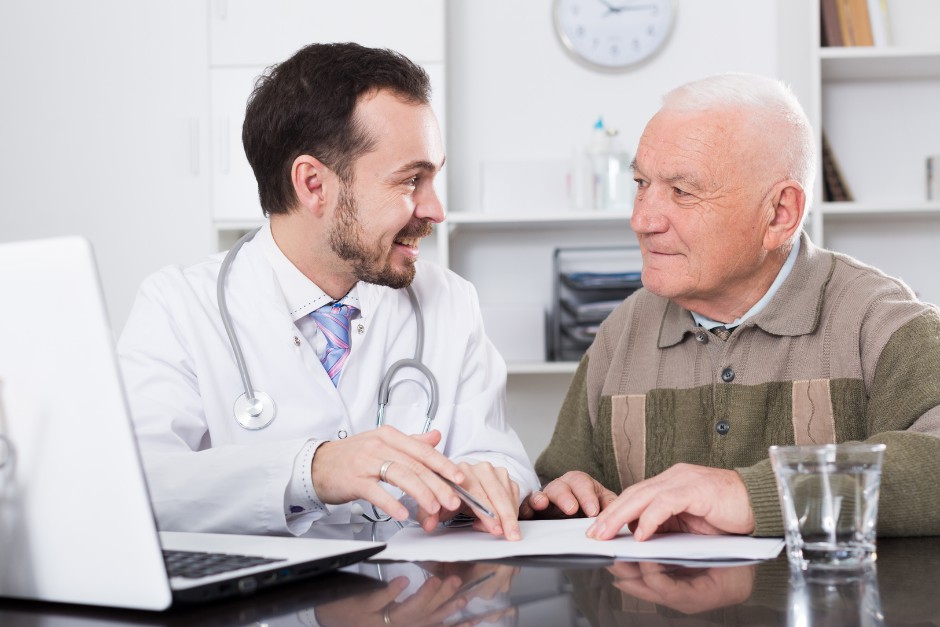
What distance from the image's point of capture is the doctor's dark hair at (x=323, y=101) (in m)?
1.67

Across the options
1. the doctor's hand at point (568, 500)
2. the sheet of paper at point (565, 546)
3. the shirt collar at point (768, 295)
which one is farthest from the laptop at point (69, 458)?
the shirt collar at point (768, 295)

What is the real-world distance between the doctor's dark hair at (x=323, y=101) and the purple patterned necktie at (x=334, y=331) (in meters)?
0.22

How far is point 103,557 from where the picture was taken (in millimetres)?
715

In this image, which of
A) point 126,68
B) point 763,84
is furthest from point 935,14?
point 126,68

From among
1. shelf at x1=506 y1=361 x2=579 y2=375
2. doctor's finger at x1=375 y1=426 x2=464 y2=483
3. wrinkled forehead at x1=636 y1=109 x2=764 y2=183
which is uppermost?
wrinkled forehead at x1=636 y1=109 x2=764 y2=183

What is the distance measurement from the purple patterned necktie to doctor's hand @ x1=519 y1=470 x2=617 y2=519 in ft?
1.34

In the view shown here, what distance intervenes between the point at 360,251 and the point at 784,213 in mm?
665

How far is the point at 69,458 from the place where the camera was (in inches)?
27.6

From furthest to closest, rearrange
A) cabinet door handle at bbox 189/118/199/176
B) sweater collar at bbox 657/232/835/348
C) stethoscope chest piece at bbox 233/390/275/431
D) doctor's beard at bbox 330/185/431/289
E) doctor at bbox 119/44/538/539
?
cabinet door handle at bbox 189/118/199/176 → doctor's beard at bbox 330/185/431/289 → sweater collar at bbox 657/232/835/348 → stethoscope chest piece at bbox 233/390/275/431 → doctor at bbox 119/44/538/539

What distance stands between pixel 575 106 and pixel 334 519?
2.31 metres

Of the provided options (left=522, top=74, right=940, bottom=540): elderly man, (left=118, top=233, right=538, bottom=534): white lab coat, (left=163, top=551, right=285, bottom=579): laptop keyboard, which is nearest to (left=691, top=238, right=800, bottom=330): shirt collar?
(left=522, top=74, right=940, bottom=540): elderly man

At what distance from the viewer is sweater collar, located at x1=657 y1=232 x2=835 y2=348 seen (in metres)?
1.53

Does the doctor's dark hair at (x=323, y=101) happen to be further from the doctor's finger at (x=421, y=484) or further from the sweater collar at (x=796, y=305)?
the doctor's finger at (x=421, y=484)

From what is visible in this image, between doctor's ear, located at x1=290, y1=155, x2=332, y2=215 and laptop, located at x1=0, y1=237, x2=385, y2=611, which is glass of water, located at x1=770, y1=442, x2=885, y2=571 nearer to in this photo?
laptop, located at x1=0, y1=237, x2=385, y2=611
